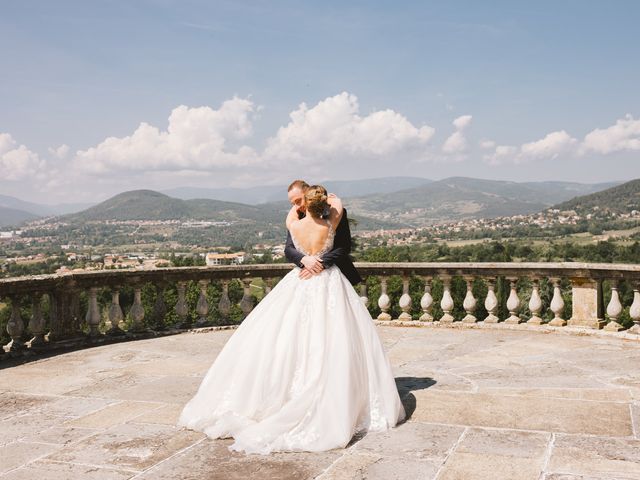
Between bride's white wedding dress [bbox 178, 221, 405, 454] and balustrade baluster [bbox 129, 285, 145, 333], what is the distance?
470 cm

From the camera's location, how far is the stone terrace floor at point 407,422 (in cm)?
389

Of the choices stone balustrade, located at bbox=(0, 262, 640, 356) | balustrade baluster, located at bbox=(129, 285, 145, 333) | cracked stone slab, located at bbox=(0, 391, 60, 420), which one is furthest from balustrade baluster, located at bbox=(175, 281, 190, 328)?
cracked stone slab, located at bbox=(0, 391, 60, 420)

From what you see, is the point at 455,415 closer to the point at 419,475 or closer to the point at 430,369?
the point at 419,475

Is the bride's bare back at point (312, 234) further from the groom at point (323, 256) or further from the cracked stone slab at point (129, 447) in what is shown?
the cracked stone slab at point (129, 447)

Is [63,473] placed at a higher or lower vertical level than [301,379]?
lower

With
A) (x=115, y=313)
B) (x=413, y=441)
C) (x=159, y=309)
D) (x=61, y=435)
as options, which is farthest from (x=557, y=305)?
(x=61, y=435)

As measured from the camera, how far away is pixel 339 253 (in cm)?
532

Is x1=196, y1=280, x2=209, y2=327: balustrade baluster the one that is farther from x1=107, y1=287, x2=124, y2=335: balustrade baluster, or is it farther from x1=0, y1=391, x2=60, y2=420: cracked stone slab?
x1=0, y1=391, x2=60, y2=420: cracked stone slab

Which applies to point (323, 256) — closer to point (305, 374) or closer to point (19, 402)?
point (305, 374)

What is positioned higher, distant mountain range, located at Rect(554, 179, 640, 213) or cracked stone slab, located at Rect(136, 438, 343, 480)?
distant mountain range, located at Rect(554, 179, 640, 213)

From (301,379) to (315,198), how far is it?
1501 millimetres

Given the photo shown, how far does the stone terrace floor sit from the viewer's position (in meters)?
3.89

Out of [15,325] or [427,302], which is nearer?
[15,325]

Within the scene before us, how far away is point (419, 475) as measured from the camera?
147 inches
